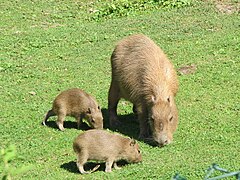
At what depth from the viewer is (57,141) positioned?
7.76 meters

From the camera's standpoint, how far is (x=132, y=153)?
6.96 m

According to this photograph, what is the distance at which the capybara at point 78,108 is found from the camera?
8148 mm

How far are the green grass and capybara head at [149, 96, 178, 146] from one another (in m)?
0.13

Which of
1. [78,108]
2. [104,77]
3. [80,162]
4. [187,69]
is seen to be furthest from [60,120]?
[187,69]

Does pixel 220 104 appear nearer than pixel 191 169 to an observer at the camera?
No

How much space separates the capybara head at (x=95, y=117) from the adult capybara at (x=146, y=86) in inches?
16.2

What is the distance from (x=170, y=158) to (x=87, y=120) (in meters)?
1.58

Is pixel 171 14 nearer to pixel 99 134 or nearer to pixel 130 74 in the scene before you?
pixel 130 74

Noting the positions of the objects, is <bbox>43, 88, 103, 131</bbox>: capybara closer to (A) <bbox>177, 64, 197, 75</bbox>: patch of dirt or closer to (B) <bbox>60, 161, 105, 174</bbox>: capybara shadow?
(B) <bbox>60, 161, 105, 174</bbox>: capybara shadow

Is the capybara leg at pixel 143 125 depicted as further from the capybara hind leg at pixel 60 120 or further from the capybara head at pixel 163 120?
the capybara hind leg at pixel 60 120

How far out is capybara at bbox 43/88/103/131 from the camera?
26.7 ft

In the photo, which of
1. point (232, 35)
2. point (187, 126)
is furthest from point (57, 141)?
point (232, 35)

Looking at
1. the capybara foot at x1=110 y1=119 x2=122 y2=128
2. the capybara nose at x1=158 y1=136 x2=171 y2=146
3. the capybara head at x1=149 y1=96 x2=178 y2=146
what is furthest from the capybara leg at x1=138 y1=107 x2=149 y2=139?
the capybara foot at x1=110 y1=119 x2=122 y2=128

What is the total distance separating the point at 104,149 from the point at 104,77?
3.57 meters
